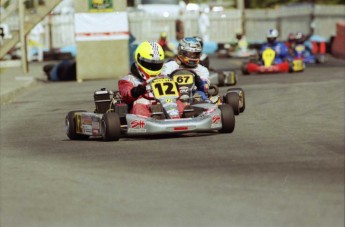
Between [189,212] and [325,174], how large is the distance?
6.11ft

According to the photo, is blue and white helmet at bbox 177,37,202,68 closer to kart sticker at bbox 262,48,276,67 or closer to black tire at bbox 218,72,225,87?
black tire at bbox 218,72,225,87

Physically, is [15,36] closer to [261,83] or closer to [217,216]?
[261,83]

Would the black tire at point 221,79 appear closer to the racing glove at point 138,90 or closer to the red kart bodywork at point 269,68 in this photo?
the red kart bodywork at point 269,68

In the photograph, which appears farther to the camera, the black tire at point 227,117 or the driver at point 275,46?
the driver at point 275,46

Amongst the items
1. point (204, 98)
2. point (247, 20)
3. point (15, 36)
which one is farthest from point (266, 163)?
point (247, 20)

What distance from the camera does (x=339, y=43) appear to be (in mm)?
41875

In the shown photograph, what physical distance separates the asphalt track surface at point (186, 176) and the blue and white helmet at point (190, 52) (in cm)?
103

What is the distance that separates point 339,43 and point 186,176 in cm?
3195

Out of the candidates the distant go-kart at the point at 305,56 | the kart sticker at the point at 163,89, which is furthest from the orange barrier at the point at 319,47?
the kart sticker at the point at 163,89

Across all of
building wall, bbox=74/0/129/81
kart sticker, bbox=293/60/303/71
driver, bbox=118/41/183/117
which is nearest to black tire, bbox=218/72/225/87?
kart sticker, bbox=293/60/303/71

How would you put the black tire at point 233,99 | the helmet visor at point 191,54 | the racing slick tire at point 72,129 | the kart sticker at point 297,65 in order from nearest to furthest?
the racing slick tire at point 72,129
the black tire at point 233,99
the helmet visor at point 191,54
the kart sticker at point 297,65

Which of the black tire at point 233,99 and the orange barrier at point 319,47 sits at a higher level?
the black tire at point 233,99

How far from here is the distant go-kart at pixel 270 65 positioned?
29.0m

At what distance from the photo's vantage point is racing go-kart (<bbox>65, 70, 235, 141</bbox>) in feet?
44.5
